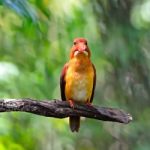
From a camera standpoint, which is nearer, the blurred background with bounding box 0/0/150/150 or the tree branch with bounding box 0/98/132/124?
the tree branch with bounding box 0/98/132/124

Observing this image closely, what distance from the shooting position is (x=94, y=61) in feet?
25.7

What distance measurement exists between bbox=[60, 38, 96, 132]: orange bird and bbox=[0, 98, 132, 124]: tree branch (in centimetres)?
20

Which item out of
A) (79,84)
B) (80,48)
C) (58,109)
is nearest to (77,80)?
(79,84)

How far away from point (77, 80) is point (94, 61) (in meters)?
3.01

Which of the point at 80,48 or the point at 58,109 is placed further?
the point at 80,48

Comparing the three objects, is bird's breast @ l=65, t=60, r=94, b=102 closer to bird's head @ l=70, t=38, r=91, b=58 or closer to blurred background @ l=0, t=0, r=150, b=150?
bird's head @ l=70, t=38, r=91, b=58

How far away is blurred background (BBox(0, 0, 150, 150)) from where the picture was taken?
7.45 meters

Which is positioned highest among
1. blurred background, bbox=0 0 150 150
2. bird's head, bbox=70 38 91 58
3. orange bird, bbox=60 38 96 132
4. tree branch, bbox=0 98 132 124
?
blurred background, bbox=0 0 150 150

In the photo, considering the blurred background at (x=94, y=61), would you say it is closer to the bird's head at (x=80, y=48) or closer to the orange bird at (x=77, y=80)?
the orange bird at (x=77, y=80)

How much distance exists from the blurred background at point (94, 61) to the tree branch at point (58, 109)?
2.96m

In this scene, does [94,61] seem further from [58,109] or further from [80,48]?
[58,109]

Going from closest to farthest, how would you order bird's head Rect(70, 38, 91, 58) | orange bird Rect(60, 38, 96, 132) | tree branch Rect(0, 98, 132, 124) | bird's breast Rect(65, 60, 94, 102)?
tree branch Rect(0, 98, 132, 124), bird's head Rect(70, 38, 91, 58), orange bird Rect(60, 38, 96, 132), bird's breast Rect(65, 60, 94, 102)

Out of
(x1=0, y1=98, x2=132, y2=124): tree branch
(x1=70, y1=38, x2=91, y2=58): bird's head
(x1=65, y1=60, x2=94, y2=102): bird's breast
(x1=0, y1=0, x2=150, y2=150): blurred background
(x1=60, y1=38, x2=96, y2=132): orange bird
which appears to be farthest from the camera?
(x1=0, y1=0, x2=150, y2=150): blurred background

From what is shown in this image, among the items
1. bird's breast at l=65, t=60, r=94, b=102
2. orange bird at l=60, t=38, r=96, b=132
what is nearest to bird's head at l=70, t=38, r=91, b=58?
orange bird at l=60, t=38, r=96, b=132
